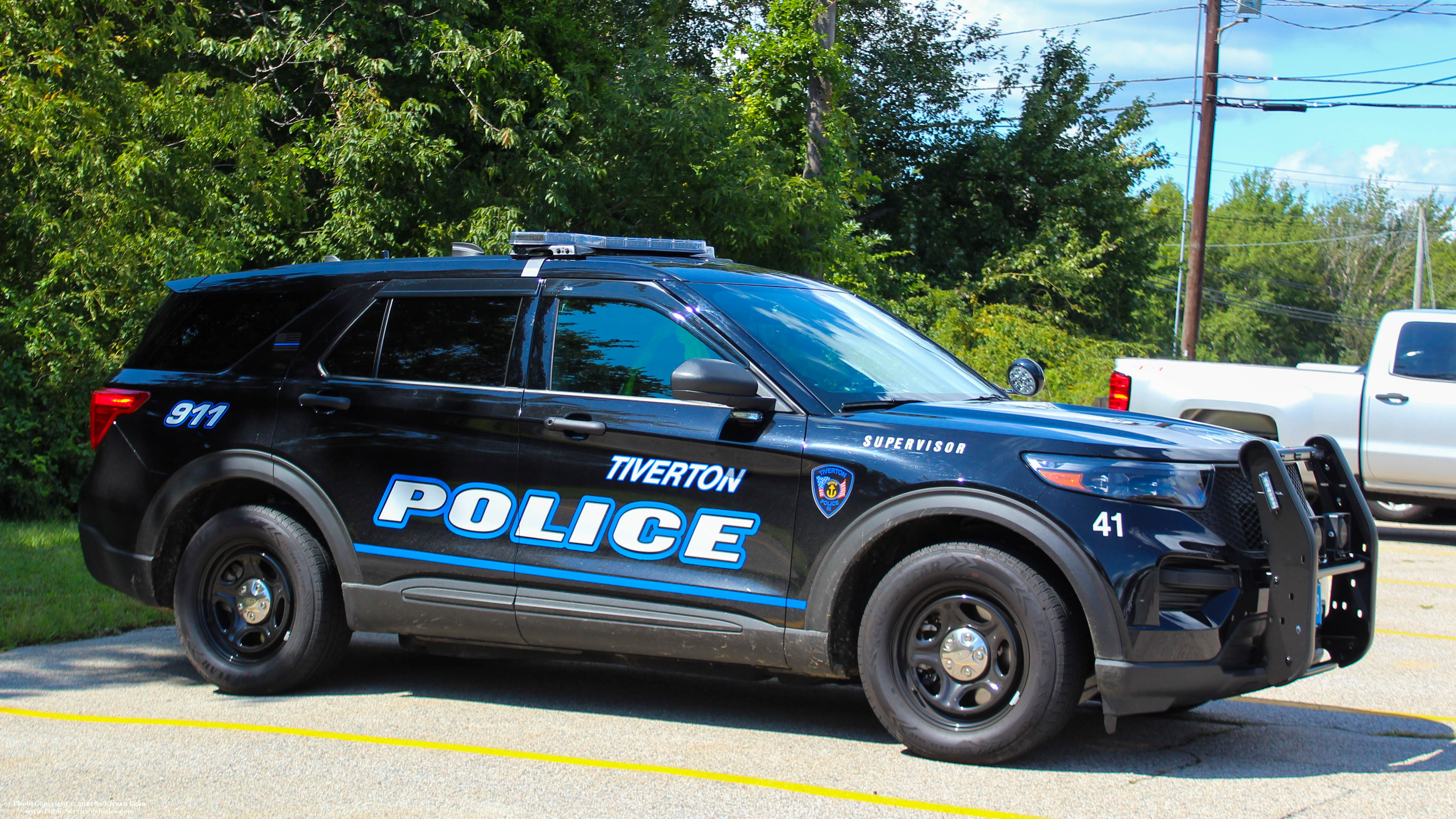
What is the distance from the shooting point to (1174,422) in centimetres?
503

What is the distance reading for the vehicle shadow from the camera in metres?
4.80

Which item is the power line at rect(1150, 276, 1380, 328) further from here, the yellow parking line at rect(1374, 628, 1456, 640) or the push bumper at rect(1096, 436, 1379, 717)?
the push bumper at rect(1096, 436, 1379, 717)

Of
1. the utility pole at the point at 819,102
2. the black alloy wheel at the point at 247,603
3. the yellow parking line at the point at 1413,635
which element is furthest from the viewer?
the utility pole at the point at 819,102

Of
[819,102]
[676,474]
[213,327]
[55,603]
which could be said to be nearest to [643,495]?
[676,474]

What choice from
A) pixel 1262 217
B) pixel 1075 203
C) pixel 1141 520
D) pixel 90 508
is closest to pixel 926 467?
pixel 1141 520

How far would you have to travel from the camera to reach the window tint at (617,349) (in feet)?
16.9

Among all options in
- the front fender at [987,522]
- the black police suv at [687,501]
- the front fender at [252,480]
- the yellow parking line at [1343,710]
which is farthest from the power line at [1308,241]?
the front fender at [987,522]

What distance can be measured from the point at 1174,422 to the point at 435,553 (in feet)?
9.67

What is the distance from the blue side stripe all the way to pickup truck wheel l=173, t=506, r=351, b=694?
0.30 meters

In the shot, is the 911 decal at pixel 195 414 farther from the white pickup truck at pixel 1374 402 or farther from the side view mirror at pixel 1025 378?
the white pickup truck at pixel 1374 402

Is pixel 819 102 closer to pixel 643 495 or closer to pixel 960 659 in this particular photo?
pixel 643 495

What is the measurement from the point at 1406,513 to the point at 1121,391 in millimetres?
3693

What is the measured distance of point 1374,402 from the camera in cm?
1176

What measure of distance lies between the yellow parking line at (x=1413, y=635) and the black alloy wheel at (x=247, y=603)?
19.4 ft
